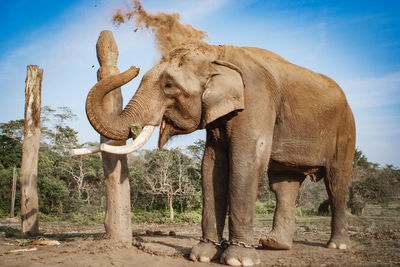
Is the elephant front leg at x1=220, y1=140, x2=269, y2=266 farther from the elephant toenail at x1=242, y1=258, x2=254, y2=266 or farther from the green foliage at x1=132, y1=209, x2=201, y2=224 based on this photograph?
the green foliage at x1=132, y1=209, x2=201, y2=224

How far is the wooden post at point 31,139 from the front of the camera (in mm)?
9344

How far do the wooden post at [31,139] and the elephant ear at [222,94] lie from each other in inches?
243

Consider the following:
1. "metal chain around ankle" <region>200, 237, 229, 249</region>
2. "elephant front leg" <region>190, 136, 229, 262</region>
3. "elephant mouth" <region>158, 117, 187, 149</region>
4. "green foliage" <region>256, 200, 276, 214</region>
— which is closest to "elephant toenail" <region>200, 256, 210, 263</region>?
"elephant front leg" <region>190, 136, 229, 262</region>

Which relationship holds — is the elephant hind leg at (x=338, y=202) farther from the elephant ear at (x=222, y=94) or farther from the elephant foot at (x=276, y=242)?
the elephant ear at (x=222, y=94)

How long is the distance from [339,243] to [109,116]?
15.2 ft

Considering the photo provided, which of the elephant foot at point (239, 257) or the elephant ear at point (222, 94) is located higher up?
the elephant ear at point (222, 94)

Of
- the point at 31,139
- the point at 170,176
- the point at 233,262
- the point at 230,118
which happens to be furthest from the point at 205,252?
the point at 170,176

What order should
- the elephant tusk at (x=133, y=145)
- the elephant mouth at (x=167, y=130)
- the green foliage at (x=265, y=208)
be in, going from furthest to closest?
the green foliage at (x=265, y=208), the elephant mouth at (x=167, y=130), the elephant tusk at (x=133, y=145)

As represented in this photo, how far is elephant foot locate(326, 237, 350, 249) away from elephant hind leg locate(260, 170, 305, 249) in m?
0.70

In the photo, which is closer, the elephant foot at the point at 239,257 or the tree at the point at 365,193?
the elephant foot at the point at 239,257

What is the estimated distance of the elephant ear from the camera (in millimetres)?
5066

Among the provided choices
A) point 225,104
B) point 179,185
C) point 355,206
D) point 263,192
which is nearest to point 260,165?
point 225,104

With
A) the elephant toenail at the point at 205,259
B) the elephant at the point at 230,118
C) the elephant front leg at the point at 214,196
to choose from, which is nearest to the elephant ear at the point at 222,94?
the elephant at the point at 230,118

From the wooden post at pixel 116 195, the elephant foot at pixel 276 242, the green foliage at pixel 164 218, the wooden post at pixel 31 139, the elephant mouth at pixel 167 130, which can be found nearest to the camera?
the elephant mouth at pixel 167 130
